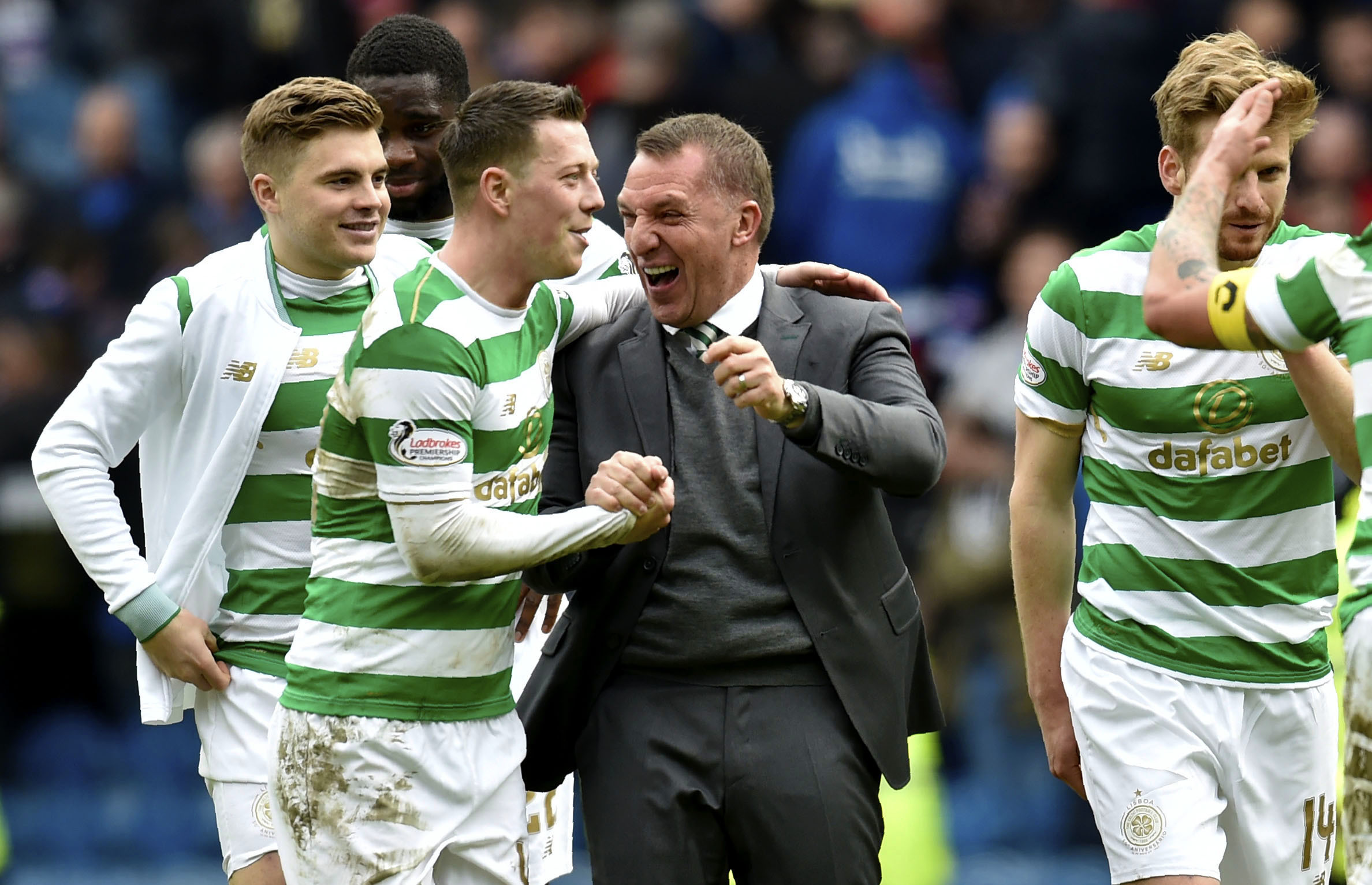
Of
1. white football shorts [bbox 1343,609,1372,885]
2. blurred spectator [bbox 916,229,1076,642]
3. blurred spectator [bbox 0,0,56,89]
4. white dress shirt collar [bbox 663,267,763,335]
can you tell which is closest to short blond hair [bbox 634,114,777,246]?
white dress shirt collar [bbox 663,267,763,335]

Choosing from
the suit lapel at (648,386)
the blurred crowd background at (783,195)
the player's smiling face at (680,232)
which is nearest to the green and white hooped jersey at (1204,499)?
the player's smiling face at (680,232)

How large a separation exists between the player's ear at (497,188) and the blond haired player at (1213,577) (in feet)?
4.24

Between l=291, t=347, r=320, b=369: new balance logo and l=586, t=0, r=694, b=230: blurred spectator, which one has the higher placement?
l=586, t=0, r=694, b=230: blurred spectator

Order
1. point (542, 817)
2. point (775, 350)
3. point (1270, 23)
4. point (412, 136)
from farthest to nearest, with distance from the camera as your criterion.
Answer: point (1270, 23), point (412, 136), point (542, 817), point (775, 350)

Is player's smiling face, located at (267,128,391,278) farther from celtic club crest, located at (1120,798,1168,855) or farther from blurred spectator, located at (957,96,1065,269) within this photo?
blurred spectator, located at (957,96,1065,269)

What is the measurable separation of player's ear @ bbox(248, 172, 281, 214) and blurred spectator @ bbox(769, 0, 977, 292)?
15.4 feet

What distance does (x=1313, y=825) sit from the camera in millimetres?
4062

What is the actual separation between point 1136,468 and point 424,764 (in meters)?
1.66

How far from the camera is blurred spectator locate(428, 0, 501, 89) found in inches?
376

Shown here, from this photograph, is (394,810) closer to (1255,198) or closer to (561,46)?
(1255,198)

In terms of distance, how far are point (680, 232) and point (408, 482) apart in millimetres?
848

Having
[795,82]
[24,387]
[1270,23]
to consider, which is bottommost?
[24,387]

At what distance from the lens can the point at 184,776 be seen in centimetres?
883

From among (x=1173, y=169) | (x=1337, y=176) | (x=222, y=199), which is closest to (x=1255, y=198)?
(x=1173, y=169)
